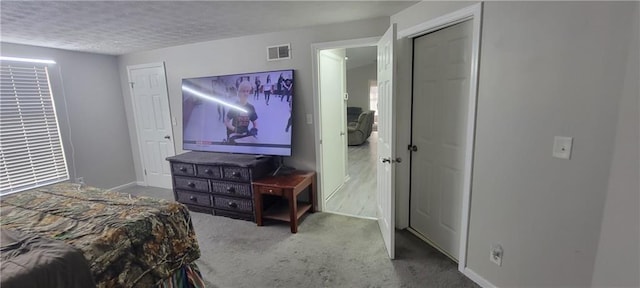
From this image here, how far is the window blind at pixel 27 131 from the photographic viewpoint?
3.05 metres

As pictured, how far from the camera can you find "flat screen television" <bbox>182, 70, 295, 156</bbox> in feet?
9.82

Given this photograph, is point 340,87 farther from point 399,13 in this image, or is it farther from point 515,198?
point 515,198

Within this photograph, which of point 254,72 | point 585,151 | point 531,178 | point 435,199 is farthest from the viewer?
point 254,72

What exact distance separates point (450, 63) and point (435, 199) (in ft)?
3.78

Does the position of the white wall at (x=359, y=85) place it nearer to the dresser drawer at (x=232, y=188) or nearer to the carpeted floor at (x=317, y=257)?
the carpeted floor at (x=317, y=257)

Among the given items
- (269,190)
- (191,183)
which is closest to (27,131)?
(191,183)

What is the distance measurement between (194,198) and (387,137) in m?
2.43

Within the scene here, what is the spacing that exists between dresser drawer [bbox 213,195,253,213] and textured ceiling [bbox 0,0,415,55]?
185cm

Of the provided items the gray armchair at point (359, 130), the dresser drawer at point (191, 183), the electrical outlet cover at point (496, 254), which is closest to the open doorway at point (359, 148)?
the gray armchair at point (359, 130)

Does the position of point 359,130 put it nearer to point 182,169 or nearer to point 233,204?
point 233,204

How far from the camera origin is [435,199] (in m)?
2.36

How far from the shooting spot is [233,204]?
303cm

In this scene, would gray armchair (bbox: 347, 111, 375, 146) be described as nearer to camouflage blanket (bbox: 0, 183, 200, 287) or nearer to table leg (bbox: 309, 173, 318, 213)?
table leg (bbox: 309, 173, 318, 213)

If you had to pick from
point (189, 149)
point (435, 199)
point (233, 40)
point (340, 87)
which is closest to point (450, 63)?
point (435, 199)
